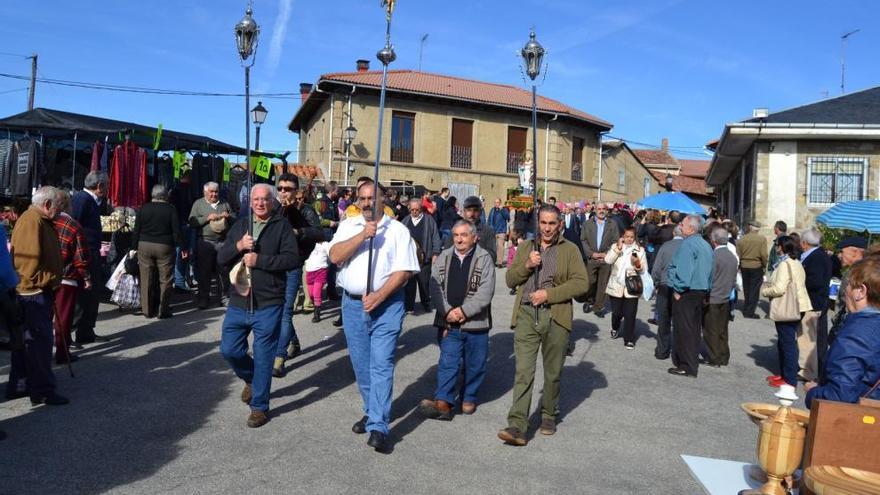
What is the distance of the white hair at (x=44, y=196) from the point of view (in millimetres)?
5855

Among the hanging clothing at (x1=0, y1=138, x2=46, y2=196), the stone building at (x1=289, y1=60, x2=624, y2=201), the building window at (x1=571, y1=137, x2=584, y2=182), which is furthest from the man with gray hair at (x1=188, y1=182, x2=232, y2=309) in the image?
the building window at (x1=571, y1=137, x2=584, y2=182)

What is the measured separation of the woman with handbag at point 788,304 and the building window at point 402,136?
23.1 m

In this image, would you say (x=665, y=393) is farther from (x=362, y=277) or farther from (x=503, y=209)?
(x=503, y=209)

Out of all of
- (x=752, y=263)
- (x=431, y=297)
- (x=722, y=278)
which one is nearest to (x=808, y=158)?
(x=752, y=263)

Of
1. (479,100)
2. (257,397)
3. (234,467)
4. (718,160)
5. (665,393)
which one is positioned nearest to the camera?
(234,467)

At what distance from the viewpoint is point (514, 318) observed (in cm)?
575

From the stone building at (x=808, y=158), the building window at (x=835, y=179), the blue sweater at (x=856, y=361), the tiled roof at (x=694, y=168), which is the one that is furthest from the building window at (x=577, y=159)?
the blue sweater at (x=856, y=361)

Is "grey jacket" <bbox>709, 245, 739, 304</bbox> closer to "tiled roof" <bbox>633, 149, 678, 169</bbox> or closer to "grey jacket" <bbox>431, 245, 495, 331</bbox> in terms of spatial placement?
"grey jacket" <bbox>431, 245, 495, 331</bbox>

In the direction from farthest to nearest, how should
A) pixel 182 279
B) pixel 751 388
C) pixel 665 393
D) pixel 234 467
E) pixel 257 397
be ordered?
1. pixel 182 279
2. pixel 751 388
3. pixel 665 393
4. pixel 257 397
5. pixel 234 467

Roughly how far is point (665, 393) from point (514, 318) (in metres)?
2.51

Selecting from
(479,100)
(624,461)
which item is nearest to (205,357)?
(624,461)

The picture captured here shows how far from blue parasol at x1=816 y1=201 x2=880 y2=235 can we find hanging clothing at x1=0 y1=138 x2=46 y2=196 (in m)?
12.0

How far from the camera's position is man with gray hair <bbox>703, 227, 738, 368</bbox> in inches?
344

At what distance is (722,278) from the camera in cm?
877
